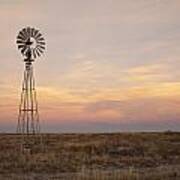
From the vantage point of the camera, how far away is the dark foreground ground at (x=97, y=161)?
86.2 feet

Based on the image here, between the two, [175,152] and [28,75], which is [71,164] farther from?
[28,75]

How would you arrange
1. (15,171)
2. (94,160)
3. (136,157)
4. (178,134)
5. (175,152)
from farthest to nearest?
(178,134), (175,152), (136,157), (94,160), (15,171)

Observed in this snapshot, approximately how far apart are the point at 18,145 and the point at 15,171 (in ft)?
49.8

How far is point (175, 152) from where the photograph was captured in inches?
1578

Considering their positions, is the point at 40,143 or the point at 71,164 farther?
the point at 40,143

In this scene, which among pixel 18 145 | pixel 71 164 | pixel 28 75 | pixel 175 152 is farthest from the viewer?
pixel 28 75

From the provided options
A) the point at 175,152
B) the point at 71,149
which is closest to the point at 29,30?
the point at 71,149

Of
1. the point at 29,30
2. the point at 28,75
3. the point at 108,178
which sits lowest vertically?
the point at 108,178

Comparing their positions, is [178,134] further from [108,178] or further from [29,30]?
[108,178]

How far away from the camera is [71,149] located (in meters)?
40.9

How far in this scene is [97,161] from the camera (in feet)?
112

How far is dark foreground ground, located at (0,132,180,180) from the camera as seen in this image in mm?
26266

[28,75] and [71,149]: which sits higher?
[28,75]

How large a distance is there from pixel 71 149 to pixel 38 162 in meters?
8.27
